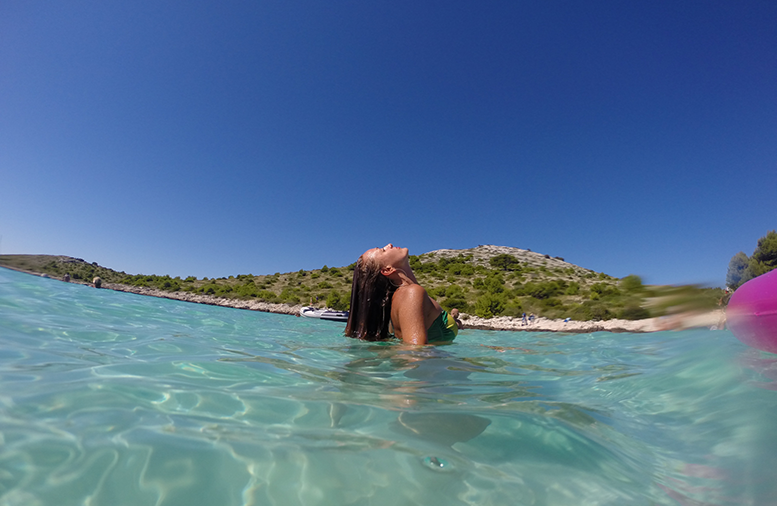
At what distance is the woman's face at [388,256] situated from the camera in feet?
13.9

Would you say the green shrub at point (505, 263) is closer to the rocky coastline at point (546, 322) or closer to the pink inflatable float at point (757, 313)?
the rocky coastline at point (546, 322)

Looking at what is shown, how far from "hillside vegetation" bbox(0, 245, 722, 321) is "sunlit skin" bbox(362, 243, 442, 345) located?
82.4 inches

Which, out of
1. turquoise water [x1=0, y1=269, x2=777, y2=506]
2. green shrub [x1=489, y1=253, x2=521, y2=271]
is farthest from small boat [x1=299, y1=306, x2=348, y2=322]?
green shrub [x1=489, y1=253, x2=521, y2=271]

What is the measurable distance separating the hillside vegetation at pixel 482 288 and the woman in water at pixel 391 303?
7.01 ft

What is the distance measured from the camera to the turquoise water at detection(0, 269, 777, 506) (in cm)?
109

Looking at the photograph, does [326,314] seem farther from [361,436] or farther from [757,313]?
[361,436]

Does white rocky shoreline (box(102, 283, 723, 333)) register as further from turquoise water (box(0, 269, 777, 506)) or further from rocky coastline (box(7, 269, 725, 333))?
turquoise water (box(0, 269, 777, 506))

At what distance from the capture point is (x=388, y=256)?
4.29 m

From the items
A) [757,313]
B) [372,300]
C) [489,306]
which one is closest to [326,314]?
[489,306]

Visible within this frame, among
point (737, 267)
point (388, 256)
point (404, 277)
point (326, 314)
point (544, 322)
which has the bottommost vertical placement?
point (326, 314)

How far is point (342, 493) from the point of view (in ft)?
3.53

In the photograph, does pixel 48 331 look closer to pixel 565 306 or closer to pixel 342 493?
pixel 342 493

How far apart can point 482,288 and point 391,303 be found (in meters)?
26.4

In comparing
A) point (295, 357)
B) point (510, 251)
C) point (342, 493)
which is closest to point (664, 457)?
point (342, 493)
